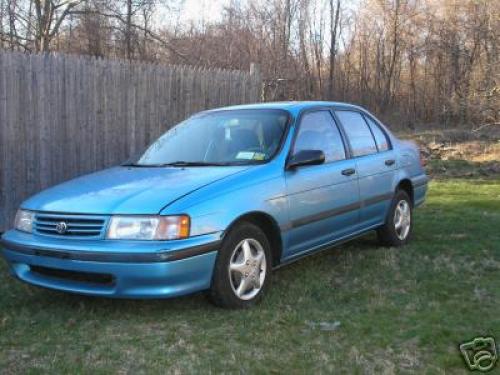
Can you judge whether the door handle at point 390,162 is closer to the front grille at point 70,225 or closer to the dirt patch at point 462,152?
the front grille at point 70,225

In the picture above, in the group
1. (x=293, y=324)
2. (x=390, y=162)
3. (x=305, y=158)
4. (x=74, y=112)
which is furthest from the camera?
(x=74, y=112)

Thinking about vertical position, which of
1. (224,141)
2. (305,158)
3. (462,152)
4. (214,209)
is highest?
(224,141)

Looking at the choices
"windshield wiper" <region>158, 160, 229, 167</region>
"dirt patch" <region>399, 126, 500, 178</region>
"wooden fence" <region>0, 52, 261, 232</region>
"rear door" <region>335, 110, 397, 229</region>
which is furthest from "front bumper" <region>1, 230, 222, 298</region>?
"dirt patch" <region>399, 126, 500, 178</region>

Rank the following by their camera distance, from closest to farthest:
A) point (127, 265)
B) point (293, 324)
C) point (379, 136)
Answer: point (127, 265) → point (293, 324) → point (379, 136)

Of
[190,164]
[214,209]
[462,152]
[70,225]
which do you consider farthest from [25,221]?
[462,152]

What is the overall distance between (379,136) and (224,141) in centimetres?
197

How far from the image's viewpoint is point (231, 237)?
178 inches

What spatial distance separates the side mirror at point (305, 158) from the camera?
5113mm

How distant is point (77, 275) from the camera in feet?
14.6

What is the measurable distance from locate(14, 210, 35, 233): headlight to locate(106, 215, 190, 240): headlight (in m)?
0.83

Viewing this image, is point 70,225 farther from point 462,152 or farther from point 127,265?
point 462,152

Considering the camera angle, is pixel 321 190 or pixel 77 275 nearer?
pixel 77 275

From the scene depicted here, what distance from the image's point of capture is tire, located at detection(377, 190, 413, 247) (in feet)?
21.7

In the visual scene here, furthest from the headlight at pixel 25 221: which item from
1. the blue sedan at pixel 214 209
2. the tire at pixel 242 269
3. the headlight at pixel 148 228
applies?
the tire at pixel 242 269
